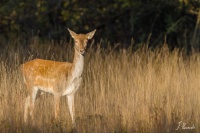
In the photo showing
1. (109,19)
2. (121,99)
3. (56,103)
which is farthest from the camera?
(109,19)

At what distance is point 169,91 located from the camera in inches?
414

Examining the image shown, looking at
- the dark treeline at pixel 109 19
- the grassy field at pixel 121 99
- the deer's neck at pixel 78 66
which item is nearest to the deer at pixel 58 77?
the deer's neck at pixel 78 66

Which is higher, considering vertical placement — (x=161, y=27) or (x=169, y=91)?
(x=161, y=27)

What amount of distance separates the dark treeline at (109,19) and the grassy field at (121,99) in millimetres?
3019

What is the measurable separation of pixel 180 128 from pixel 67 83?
173 centimetres

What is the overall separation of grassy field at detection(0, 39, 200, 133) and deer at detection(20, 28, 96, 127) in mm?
117

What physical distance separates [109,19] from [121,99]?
6.96 meters

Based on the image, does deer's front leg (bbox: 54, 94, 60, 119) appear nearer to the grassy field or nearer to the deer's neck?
the grassy field

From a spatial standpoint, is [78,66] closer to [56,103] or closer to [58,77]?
[58,77]

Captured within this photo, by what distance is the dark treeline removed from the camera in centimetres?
1540

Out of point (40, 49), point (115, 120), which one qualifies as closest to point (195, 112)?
point (115, 120)

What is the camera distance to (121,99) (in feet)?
32.4

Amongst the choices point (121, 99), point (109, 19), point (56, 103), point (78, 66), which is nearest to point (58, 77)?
point (78, 66)

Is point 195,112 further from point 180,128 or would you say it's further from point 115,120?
point 115,120
